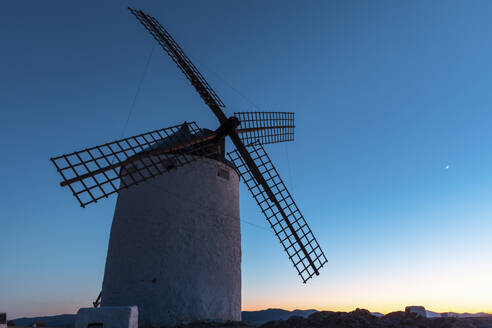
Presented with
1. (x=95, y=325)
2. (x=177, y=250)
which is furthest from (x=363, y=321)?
(x=177, y=250)

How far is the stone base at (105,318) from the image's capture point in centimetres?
595

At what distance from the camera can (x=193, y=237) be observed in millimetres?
10383

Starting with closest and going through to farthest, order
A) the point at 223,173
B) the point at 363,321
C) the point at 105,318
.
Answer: the point at 105,318, the point at 363,321, the point at 223,173

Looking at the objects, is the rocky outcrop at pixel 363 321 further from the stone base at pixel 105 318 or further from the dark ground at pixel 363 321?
the stone base at pixel 105 318

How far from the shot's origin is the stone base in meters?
5.95

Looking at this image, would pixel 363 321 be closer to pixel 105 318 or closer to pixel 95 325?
pixel 105 318

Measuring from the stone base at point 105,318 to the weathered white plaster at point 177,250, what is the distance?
354 centimetres

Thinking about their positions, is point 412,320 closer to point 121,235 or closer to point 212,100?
point 121,235

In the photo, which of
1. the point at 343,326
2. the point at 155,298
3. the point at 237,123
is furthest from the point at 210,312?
the point at 237,123

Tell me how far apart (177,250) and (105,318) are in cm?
406

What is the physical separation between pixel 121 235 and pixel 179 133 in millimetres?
3757

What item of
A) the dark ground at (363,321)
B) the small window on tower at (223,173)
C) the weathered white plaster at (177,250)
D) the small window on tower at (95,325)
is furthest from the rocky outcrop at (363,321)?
the small window on tower at (223,173)

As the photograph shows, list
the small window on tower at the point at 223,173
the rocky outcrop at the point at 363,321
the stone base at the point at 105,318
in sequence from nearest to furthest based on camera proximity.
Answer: the stone base at the point at 105,318 → the rocky outcrop at the point at 363,321 → the small window on tower at the point at 223,173

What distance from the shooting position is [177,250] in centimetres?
1003
